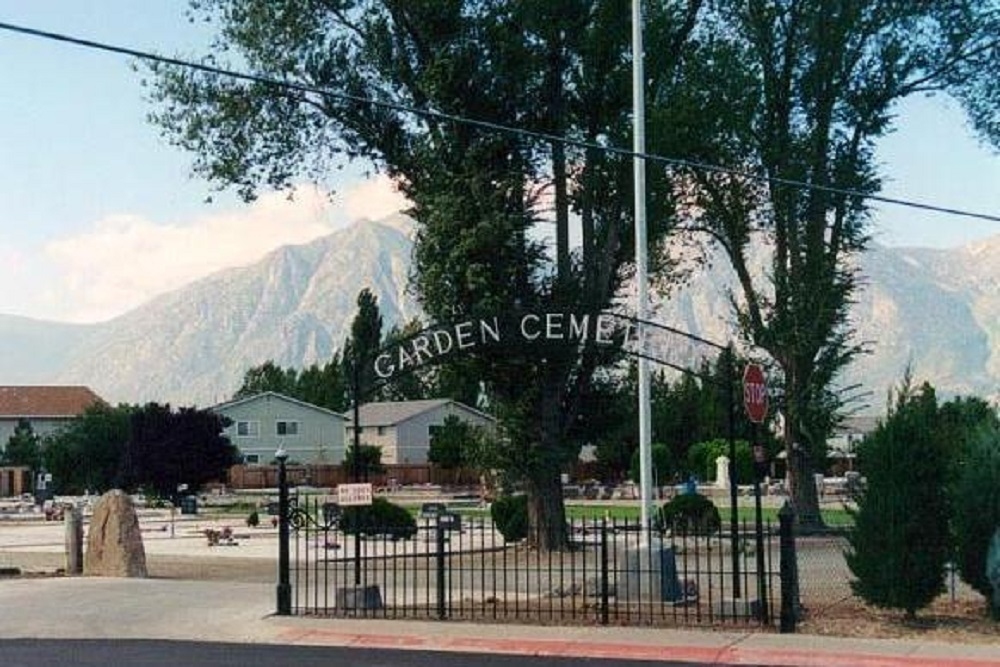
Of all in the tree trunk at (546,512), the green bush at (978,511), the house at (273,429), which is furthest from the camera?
the house at (273,429)

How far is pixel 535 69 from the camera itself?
101ft

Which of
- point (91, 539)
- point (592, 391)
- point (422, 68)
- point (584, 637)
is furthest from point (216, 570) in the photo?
point (584, 637)

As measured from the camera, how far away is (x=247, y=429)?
116312mm

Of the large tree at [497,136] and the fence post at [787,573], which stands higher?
the large tree at [497,136]

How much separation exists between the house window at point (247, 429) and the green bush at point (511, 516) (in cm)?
8187

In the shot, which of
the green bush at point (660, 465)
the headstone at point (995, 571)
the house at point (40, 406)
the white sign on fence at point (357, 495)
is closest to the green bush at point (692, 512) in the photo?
the white sign on fence at point (357, 495)

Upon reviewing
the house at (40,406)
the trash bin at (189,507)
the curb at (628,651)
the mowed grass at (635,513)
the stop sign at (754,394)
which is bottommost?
the curb at (628,651)

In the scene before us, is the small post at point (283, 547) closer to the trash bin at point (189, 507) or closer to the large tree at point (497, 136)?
the large tree at point (497, 136)

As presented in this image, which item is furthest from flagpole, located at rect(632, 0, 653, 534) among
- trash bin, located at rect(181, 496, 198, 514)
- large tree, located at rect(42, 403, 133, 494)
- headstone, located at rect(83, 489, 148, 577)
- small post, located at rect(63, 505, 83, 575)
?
large tree, located at rect(42, 403, 133, 494)

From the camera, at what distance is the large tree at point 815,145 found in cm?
3841

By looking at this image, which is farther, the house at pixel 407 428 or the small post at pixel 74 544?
the house at pixel 407 428

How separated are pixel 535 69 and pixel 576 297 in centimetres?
472

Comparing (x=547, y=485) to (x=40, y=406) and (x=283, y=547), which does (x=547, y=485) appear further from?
(x=40, y=406)

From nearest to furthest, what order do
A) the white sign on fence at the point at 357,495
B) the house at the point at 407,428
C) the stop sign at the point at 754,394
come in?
the stop sign at the point at 754,394
the white sign on fence at the point at 357,495
the house at the point at 407,428
